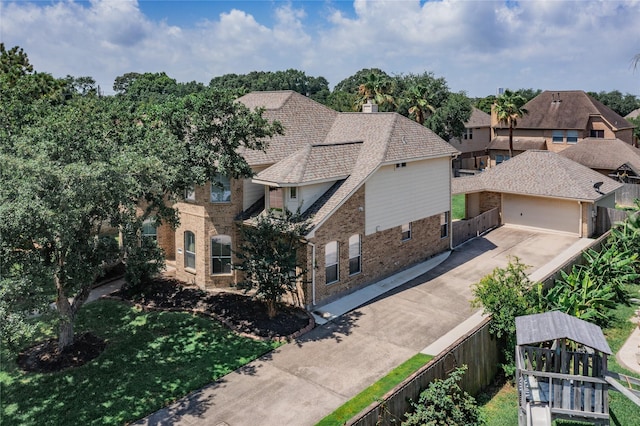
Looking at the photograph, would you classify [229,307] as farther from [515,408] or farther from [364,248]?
[515,408]

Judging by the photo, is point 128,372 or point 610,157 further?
point 610,157

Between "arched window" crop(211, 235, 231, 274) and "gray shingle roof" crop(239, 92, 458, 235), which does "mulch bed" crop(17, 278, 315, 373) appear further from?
"gray shingle roof" crop(239, 92, 458, 235)

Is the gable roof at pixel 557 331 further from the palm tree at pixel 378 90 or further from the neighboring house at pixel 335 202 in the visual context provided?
the palm tree at pixel 378 90

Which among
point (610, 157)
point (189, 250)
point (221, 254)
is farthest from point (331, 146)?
point (610, 157)

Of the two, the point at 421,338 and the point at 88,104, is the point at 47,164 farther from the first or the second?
the point at 421,338

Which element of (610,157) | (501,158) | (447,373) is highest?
(501,158)

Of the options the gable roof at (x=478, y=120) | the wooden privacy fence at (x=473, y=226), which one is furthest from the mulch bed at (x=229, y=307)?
the gable roof at (x=478, y=120)

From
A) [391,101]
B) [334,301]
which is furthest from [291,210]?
[391,101]
